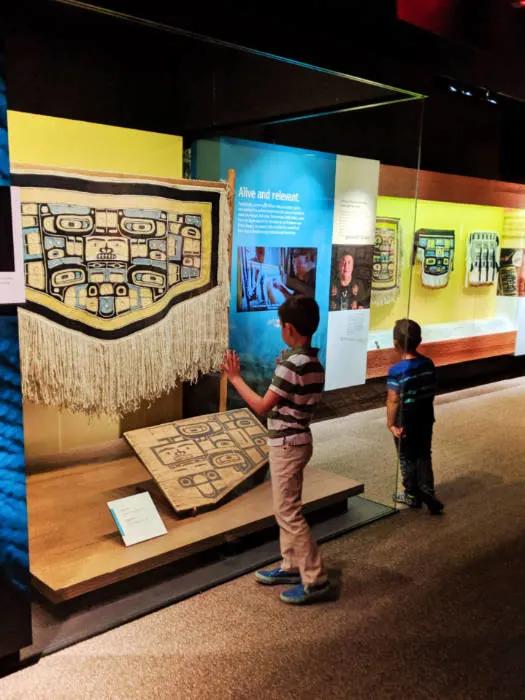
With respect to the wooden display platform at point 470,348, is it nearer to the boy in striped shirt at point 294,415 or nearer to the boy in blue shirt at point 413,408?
the boy in blue shirt at point 413,408

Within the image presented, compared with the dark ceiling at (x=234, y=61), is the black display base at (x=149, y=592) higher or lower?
lower

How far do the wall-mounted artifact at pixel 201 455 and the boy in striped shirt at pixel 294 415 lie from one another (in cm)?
64

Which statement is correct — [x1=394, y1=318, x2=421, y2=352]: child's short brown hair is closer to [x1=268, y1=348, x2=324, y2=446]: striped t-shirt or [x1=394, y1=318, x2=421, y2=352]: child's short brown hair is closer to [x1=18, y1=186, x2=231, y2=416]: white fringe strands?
[x1=18, y1=186, x2=231, y2=416]: white fringe strands

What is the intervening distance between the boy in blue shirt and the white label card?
57.3 inches

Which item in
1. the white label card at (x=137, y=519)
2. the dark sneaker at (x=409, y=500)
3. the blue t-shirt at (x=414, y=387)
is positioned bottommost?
the dark sneaker at (x=409, y=500)

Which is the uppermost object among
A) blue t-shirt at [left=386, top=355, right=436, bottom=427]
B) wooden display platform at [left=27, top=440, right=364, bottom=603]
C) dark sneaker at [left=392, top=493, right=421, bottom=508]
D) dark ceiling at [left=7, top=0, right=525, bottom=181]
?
dark ceiling at [left=7, top=0, right=525, bottom=181]

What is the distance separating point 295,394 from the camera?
2.57 meters

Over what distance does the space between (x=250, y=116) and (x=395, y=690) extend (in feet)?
9.92

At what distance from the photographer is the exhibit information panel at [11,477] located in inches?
80.4

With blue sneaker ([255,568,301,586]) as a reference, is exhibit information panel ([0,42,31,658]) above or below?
above

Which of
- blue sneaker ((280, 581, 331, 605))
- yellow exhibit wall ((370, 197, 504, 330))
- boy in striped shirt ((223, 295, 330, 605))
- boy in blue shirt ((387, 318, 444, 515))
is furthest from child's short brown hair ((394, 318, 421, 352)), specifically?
yellow exhibit wall ((370, 197, 504, 330))

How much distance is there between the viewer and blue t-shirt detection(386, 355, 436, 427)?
363cm

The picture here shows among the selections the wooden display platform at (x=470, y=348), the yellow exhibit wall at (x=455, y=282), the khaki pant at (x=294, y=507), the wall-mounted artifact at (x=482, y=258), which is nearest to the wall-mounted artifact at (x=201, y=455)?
the khaki pant at (x=294, y=507)

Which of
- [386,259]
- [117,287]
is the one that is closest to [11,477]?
[117,287]
